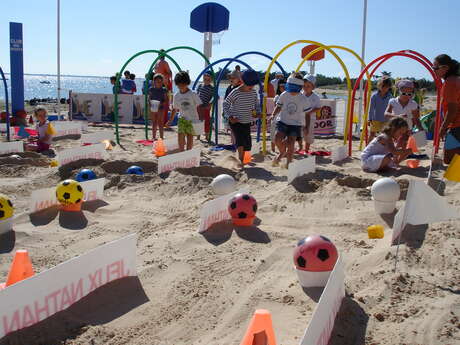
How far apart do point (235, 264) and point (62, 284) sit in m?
1.35

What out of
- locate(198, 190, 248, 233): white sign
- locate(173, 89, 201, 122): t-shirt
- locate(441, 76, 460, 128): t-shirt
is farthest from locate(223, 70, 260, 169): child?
locate(441, 76, 460, 128): t-shirt

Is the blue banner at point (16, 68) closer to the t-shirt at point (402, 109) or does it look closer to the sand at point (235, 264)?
the sand at point (235, 264)

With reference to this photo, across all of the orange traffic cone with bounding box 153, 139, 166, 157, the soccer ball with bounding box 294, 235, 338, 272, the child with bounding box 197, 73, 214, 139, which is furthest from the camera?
the child with bounding box 197, 73, 214, 139

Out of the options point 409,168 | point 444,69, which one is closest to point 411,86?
point 409,168

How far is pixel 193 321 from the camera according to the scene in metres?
3.01

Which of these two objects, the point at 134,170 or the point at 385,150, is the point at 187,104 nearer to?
the point at 134,170

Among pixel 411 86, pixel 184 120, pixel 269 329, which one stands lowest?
pixel 269 329

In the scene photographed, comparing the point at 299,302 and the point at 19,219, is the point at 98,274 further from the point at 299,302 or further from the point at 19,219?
the point at 19,219

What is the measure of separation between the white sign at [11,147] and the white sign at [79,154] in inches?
61.1

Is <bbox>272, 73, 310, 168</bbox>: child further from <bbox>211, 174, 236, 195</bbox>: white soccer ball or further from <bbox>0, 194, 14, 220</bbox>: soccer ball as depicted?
<bbox>0, 194, 14, 220</bbox>: soccer ball

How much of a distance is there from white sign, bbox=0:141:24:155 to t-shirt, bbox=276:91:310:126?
177 inches

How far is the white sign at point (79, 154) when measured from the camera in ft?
23.7

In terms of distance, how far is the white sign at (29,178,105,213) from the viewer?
5.21m

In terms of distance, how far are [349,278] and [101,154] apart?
5423 mm
